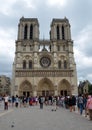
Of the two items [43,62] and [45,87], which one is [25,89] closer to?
[45,87]

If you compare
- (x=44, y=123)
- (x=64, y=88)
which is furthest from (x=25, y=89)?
(x=44, y=123)

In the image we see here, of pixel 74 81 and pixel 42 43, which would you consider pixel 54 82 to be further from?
pixel 42 43

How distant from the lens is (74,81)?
45875 mm

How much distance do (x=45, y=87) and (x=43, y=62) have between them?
6.30 m

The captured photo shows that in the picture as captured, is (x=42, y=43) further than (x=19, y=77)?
Yes

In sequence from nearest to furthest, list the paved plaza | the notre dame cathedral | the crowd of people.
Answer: the paved plaza, the crowd of people, the notre dame cathedral

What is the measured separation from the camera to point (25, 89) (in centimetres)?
4581

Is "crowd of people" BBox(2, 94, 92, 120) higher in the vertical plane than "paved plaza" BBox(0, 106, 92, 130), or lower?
higher

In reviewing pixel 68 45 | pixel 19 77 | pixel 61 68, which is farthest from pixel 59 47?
pixel 19 77

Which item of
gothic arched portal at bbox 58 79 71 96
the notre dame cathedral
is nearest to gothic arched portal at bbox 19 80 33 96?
the notre dame cathedral

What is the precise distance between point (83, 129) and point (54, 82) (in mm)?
38374

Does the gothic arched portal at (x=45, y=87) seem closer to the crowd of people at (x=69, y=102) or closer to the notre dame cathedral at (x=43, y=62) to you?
the notre dame cathedral at (x=43, y=62)

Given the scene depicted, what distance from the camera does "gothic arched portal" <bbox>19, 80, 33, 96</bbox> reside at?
45591 mm

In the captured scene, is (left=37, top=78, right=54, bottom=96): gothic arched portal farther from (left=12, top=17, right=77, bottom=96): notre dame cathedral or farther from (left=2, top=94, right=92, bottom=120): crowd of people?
(left=2, top=94, right=92, bottom=120): crowd of people
